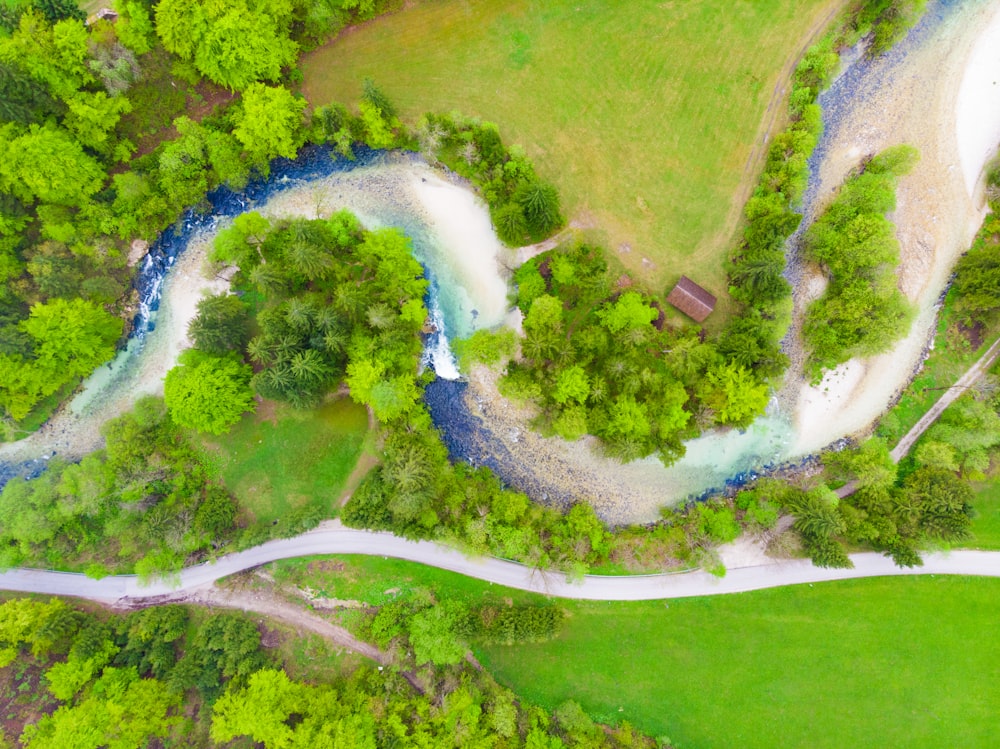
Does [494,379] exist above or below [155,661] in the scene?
above

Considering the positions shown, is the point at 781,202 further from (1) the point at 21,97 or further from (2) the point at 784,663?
(1) the point at 21,97

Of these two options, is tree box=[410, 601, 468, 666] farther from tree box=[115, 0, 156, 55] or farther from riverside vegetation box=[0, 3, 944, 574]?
tree box=[115, 0, 156, 55]

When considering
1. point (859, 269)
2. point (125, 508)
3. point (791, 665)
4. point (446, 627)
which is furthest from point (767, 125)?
point (125, 508)

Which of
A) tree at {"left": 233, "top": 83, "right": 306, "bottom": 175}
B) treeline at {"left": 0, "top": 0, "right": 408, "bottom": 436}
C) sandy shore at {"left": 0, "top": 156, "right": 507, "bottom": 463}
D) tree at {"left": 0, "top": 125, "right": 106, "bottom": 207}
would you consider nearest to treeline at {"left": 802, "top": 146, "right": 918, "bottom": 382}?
sandy shore at {"left": 0, "top": 156, "right": 507, "bottom": 463}

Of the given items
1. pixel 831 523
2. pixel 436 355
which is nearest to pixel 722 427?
pixel 831 523

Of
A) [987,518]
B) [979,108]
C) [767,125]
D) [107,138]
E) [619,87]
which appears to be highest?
[979,108]

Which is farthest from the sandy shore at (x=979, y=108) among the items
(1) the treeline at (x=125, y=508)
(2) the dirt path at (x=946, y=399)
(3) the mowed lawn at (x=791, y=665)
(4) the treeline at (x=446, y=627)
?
(1) the treeline at (x=125, y=508)

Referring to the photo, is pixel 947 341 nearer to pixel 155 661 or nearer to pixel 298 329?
pixel 298 329
